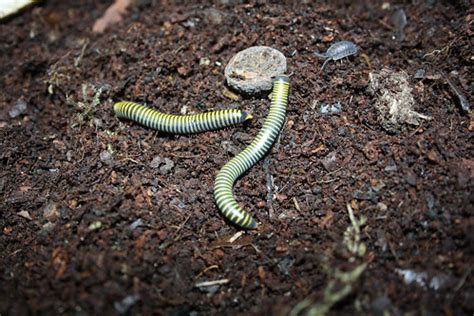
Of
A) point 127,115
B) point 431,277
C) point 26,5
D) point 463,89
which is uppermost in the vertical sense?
point 26,5

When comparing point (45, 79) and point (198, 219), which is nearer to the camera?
point (198, 219)

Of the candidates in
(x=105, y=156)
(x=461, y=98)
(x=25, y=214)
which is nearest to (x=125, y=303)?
(x=25, y=214)

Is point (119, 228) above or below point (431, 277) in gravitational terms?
above

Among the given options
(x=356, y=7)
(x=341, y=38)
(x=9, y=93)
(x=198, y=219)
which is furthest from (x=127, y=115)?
(x=356, y=7)

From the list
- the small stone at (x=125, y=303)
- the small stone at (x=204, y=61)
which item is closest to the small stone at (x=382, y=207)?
the small stone at (x=125, y=303)

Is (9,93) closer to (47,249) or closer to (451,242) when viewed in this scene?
(47,249)

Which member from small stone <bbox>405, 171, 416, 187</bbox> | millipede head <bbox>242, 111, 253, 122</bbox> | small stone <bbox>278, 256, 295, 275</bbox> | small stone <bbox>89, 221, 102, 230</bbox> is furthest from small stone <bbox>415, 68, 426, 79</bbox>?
small stone <bbox>89, 221, 102, 230</bbox>

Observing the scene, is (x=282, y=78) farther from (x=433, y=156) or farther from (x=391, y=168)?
(x=433, y=156)

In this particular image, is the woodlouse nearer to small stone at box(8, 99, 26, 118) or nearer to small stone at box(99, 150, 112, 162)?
small stone at box(99, 150, 112, 162)
